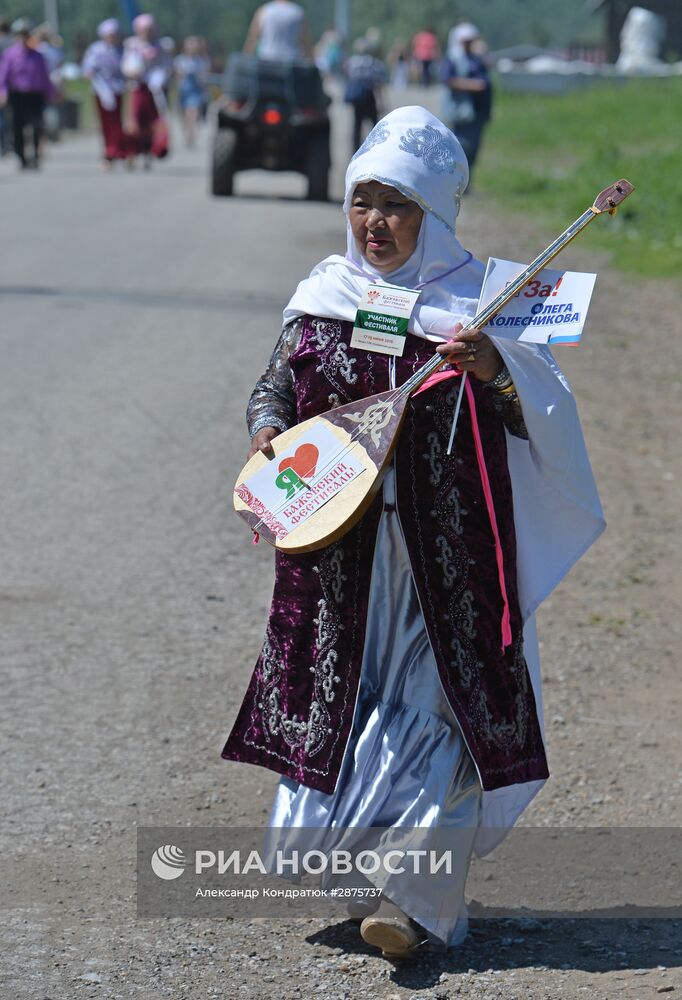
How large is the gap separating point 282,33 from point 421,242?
16.3 m

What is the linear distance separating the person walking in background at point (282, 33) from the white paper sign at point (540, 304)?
16.1 metres

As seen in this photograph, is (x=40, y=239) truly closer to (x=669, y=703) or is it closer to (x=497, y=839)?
(x=669, y=703)

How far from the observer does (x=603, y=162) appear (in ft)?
71.3

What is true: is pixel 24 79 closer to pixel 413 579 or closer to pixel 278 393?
pixel 278 393

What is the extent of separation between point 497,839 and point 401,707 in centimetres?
40

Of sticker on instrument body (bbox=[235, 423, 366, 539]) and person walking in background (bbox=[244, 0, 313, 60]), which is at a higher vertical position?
sticker on instrument body (bbox=[235, 423, 366, 539])

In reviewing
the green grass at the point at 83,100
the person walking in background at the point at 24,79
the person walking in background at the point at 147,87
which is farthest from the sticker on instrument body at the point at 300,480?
the green grass at the point at 83,100

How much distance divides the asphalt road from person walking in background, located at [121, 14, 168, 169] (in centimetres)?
1200

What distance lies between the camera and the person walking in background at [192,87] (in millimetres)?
30719

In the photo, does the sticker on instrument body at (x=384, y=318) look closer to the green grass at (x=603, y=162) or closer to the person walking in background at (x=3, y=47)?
the green grass at (x=603, y=162)

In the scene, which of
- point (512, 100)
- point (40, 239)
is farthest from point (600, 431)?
point (512, 100)

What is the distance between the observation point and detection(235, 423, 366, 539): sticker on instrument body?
332cm

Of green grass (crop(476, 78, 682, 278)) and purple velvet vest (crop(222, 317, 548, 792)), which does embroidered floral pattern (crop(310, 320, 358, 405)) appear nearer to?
purple velvet vest (crop(222, 317, 548, 792))

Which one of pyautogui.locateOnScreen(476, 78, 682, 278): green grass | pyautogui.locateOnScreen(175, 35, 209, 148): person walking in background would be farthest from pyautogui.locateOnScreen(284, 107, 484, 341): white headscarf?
pyautogui.locateOnScreen(175, 35, 209, 148): person walking in background
